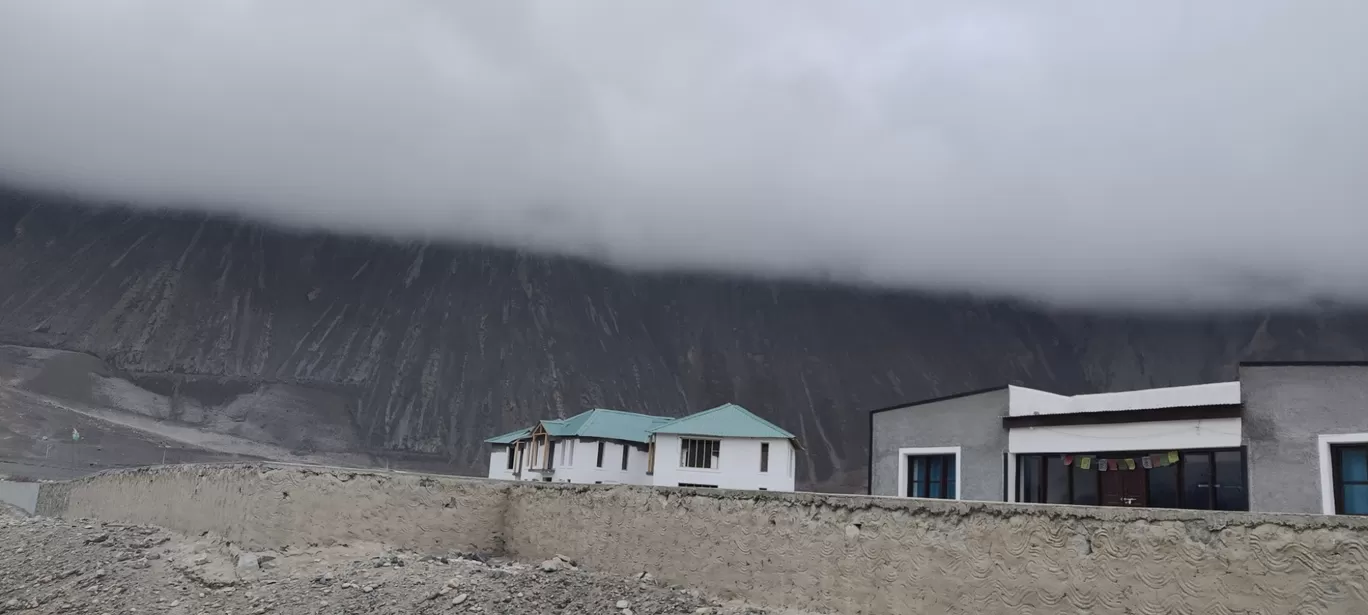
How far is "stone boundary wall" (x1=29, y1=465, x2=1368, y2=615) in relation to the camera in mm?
6129

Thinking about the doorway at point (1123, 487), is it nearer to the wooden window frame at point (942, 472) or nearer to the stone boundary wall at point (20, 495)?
the wooden window frame at point (942, 472)

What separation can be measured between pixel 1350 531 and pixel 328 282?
101 m

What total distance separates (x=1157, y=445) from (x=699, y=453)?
23.3 metres

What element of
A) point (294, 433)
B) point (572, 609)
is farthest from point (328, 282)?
point (572, 609)

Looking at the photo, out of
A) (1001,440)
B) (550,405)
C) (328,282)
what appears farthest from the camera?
(328,282)

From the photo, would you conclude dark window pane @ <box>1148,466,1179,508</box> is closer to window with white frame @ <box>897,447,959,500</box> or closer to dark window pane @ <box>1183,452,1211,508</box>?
dark window pane @ <box>1183,452,1211,508</box>

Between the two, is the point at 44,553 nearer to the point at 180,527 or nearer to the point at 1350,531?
the point at 180,527

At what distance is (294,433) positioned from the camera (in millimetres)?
72125

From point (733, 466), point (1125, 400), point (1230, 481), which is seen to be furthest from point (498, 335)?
point (1230, 481)

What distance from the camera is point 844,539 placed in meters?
8.49

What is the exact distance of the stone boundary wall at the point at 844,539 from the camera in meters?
6.13

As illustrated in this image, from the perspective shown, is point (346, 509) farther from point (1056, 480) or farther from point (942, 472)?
point (1056, 480)

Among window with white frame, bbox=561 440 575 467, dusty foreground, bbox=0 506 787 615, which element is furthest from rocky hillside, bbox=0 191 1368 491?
dusty foreground, bbox=0 506 787 615

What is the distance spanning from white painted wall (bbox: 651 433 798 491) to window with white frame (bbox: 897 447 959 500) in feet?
55.2
